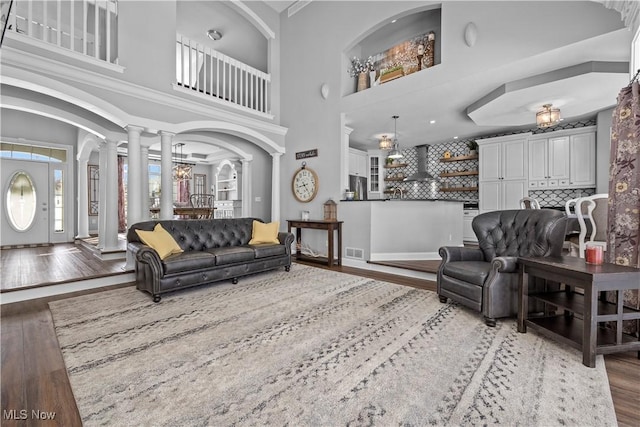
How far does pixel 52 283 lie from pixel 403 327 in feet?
13.5

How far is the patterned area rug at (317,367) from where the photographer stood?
1490 millimetres

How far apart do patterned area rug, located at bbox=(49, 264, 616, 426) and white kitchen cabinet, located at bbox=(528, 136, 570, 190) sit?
15.9 ft

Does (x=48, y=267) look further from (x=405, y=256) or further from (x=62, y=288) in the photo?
(x=405, y=256)

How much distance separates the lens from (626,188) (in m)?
2.31

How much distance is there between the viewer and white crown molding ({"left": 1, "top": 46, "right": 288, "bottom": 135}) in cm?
333

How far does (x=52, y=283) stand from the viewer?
11.6 ft

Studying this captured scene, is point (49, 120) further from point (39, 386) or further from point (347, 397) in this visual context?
point (347, 397)

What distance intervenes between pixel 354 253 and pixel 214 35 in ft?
19.9

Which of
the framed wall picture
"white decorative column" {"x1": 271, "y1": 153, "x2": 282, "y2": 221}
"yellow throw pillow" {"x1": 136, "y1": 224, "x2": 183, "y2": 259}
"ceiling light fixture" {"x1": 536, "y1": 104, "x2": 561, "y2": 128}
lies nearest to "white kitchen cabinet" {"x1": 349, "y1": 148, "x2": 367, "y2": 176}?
"white decorative column" {"x1": 271, "y1": 153, "x2": 282, "y2": 221}

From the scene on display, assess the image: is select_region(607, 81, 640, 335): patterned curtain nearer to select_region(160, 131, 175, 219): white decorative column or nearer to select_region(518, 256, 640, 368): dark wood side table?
select_region(518, 256, 640, 368): dark wood side table

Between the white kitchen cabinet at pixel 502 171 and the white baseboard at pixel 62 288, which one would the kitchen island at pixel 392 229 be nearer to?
the white kitchen cabinet at pixel 502 171

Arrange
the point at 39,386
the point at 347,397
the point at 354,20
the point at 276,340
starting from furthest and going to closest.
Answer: the point at 354,20, the point at 276,340, the point at 39,386, the point at 347,397

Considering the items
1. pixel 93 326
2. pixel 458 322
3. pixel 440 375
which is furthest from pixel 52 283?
pixel 458 322

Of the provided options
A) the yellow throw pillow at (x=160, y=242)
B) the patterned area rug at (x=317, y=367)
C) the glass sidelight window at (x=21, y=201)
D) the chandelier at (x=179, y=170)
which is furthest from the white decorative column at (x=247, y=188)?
the glass sidelight window at (x=21, y=201)
